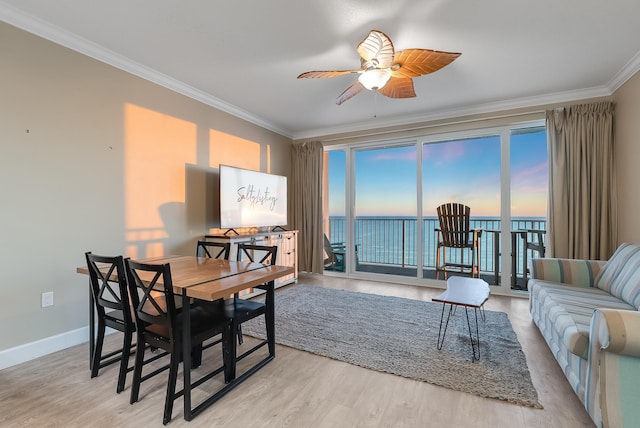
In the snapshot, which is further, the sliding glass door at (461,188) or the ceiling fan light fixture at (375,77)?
the sliding glass door at (461,188)

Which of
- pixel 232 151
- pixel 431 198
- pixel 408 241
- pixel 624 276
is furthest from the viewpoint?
pixel 408 241

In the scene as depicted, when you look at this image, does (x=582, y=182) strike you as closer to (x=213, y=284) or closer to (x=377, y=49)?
(x=377, y=49)

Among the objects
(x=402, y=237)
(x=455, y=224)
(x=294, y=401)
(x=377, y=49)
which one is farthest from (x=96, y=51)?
(x=402, y=237)

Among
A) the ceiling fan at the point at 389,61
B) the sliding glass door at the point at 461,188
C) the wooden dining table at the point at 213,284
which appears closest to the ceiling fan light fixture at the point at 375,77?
the ceiling fan at the point at 389,61

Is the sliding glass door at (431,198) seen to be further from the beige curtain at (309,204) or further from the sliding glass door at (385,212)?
the beige curtain at (309,204)

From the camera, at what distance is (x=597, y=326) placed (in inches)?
56.7

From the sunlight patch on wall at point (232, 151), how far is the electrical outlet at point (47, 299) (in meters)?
2.09

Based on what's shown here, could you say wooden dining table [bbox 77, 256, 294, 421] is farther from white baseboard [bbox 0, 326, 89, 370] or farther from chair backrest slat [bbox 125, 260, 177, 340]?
white baseboard [bbox 0, 326, 89, 370]

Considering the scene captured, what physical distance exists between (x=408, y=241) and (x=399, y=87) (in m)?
3.31

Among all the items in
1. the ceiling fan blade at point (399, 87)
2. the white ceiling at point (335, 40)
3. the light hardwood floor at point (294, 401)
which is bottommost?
the light hardwood floor at point (294, 401)

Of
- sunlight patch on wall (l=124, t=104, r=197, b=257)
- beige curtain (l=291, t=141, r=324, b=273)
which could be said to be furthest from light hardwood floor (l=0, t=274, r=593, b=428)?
beige curtain (l=291, t=141, r=324, b=273)

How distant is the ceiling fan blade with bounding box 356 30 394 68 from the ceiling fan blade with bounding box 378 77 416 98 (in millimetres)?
441

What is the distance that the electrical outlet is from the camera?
230 centimetres

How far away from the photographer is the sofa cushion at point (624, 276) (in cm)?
213
